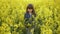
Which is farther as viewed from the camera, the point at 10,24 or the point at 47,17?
the point at 47,17

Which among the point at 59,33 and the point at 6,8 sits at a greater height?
the point at 6,8

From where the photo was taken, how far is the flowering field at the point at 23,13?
2.49 meters

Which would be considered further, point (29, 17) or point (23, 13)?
point (23, 13)

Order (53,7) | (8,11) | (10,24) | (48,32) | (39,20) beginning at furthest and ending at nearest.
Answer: (53,7) < (8,11) < (39,20) < (10,24) < (48,32)

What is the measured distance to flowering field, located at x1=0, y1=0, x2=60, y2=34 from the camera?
2.49 metres

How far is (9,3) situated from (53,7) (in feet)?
1.98

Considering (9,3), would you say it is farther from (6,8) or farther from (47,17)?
(47,17)

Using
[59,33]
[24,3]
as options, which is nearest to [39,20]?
[59,33]

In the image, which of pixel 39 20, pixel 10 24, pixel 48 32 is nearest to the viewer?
pixel 48 32

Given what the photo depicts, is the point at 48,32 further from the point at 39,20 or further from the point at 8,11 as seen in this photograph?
the point at 8,11

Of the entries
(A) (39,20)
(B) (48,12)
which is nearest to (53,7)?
(B) (48,12)

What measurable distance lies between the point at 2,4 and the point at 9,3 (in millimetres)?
127

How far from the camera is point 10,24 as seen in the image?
249cm

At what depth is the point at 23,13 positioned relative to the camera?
276 cm
